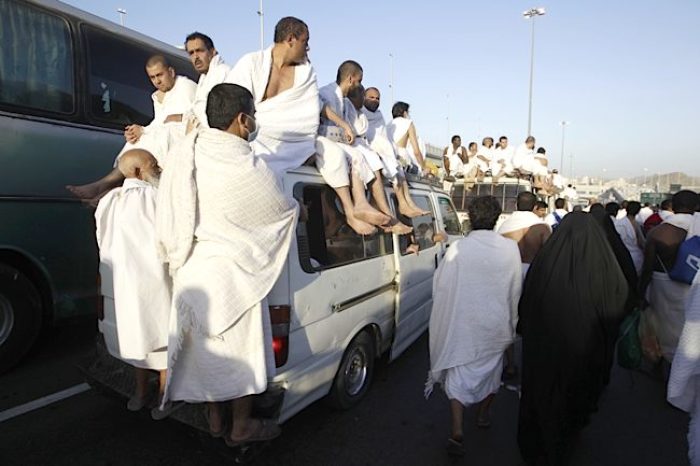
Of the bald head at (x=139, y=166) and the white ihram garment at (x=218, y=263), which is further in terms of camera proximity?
the bald head at (x=139, y=166)

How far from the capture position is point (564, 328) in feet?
9.02

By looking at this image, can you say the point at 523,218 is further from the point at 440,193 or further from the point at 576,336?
the point at 576,336

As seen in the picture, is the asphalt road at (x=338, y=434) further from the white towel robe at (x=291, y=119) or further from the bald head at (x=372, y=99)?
the bald head at (x=372, y=99)

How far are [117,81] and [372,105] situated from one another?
292cm

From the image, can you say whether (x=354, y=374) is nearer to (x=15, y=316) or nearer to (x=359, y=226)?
(x=359, y=226)

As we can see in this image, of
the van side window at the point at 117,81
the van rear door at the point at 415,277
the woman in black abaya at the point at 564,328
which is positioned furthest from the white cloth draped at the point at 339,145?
the van side window at the point at 117,81

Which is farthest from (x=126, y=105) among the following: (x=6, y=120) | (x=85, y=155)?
(x=6, y=120)

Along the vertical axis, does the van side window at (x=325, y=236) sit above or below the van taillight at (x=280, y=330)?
above

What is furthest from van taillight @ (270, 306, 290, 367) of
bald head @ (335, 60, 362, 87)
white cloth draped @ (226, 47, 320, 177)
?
bald head @ (335, 60, 362, 87)

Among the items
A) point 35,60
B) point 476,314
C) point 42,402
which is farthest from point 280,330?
point 35,60

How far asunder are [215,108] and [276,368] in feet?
4.88

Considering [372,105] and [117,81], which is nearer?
[117,81]

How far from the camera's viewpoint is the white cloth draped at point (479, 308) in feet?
9.86

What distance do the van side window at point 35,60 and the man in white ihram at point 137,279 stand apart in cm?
225
